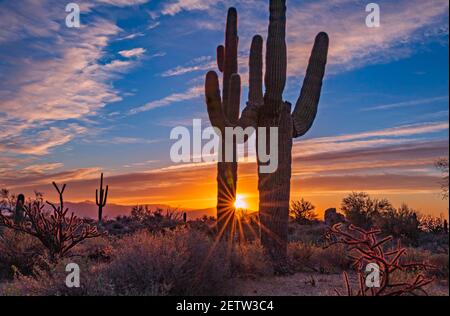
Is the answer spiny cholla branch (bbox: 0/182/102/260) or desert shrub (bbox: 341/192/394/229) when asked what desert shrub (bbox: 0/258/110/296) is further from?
desert shrub (bbox: 341/192/394/229)

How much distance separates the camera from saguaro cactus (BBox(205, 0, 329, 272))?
12.3 metres

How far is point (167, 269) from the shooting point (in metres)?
8.49

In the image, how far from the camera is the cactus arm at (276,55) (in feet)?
41.2

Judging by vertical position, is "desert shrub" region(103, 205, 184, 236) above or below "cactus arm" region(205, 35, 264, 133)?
below

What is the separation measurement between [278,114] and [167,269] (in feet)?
19.4

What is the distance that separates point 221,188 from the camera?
15.3 meters

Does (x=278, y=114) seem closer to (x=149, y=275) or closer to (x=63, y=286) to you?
(x=149, y=275)

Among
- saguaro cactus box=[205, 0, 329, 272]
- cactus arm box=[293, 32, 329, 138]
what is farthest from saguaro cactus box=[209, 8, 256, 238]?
cactus arm box=[293, 32, 329, 138]

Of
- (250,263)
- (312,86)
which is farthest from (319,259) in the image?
(312,86)

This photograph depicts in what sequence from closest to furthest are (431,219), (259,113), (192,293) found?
(192,293)
(259,113)
(431,219)
